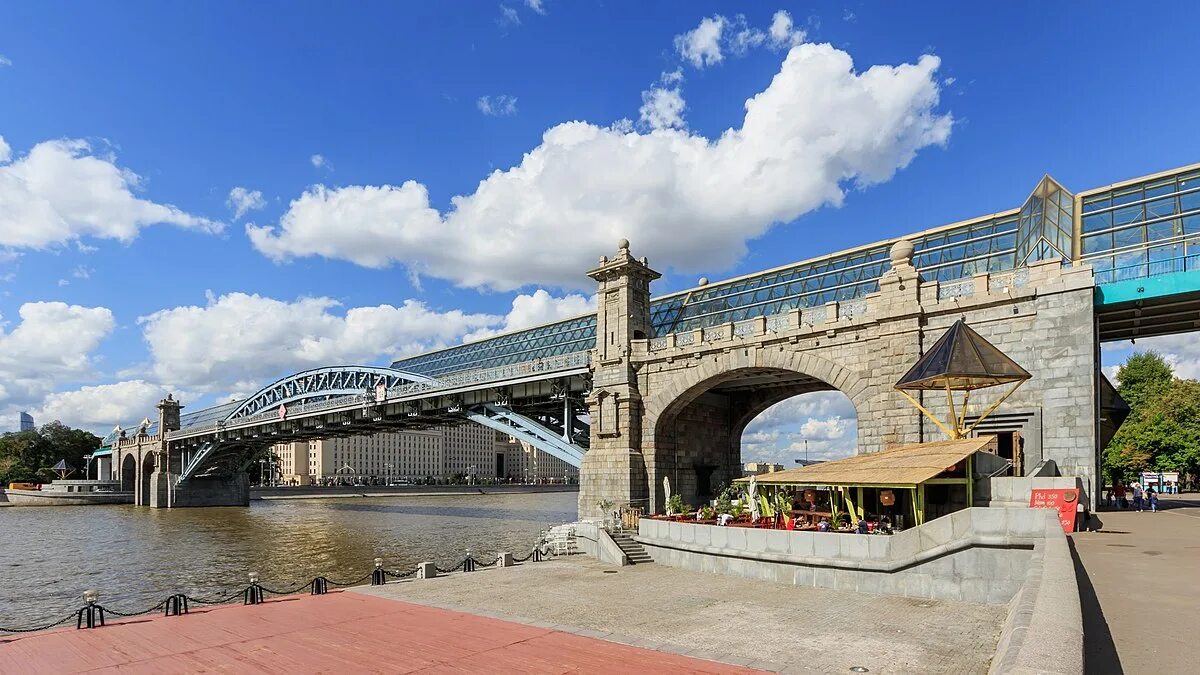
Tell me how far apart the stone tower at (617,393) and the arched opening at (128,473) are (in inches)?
3858

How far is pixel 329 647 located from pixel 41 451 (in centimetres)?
15213

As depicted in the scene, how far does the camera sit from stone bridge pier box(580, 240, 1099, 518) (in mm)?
24484

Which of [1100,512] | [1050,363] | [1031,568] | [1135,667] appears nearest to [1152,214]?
[1050,363]

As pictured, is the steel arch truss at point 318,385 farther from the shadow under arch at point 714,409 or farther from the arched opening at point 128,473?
the shadow under arch at point 714,409

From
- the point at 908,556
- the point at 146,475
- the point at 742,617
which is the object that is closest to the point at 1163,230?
the point at 908,556

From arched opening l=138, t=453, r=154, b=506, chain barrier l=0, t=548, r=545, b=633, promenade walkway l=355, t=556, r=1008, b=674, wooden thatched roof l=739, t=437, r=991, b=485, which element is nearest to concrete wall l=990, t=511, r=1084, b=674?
promenade walkway l=355, t=556, r=1008, b=674

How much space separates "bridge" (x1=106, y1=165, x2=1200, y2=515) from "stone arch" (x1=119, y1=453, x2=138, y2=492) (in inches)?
2755

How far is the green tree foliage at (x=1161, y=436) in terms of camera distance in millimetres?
55219

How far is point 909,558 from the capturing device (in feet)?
60.8

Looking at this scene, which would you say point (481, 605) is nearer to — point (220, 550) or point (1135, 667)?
point (1135, 667)

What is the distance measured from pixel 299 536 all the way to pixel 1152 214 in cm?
5413

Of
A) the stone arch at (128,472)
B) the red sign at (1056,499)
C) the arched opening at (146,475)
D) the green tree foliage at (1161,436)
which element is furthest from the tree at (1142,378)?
the stone arch at (128,472)

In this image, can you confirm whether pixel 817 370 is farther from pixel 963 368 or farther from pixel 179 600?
pixel 179 600

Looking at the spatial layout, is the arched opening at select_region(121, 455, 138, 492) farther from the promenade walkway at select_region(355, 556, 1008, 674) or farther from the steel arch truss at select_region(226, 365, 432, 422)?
the promenade walkway at select_region(355, 556, 1008, 674)
